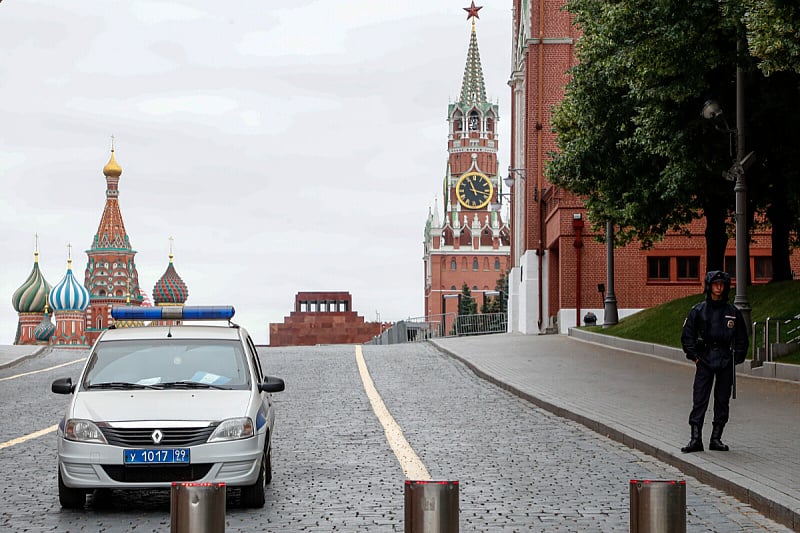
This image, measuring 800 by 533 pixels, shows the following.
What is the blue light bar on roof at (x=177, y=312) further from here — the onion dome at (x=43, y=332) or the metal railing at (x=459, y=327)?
the onion dome at (x=43, y=332)

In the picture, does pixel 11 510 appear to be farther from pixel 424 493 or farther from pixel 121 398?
pixel 424 493

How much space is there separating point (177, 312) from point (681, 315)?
25.2 m

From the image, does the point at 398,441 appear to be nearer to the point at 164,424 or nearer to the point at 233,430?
the point at 233,430

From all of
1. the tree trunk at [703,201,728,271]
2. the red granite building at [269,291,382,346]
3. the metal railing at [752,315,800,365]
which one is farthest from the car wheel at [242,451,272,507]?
the red granite building at [269,291,382,346]

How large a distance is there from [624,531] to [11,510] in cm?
459

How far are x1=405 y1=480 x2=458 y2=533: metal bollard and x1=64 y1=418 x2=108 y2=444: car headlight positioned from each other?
11.0 feet

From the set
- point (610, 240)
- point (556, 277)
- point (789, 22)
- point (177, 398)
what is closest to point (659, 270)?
point (556, 277)

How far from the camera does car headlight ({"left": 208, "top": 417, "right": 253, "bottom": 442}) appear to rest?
9.03 meters

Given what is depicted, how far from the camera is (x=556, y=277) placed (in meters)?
48.8

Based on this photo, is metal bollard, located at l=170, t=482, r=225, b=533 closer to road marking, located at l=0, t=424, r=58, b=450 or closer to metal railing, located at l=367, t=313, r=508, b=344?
road marking, located at l=0, t=424, r=58, b=450

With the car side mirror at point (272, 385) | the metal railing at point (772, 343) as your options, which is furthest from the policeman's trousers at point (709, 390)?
the metal railing at point (772, 343)

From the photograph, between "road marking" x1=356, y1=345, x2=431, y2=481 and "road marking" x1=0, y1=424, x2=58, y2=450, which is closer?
"road marking" x1=356, y1=345, x2=431, y2=481

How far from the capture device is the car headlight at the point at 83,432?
8977mm

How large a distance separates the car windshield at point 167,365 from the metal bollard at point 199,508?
3344 mm
